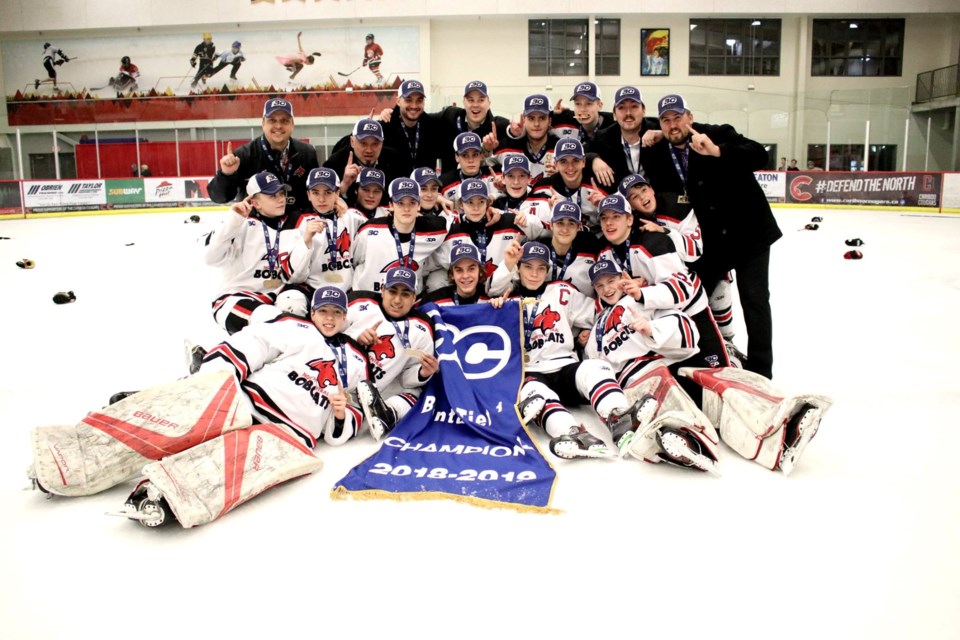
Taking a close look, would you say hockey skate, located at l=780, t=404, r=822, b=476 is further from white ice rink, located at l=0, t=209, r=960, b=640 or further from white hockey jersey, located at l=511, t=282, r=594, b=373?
white hockey jersey, located at l=511, t=282, r=594, b=373

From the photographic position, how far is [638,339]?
11.1 ft

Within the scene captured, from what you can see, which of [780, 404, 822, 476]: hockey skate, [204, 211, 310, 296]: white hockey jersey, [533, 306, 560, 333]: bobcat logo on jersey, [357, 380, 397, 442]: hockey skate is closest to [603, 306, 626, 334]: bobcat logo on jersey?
[533, 306, 560, 333]: bobcat logo on jersey

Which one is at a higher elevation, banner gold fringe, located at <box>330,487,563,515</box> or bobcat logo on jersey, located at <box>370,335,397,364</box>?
bobcat logo on jersey, located at <box>370,335,397,364</box>

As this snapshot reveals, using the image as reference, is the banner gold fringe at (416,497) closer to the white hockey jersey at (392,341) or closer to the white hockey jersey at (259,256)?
the white hockey jersey at (392,341)

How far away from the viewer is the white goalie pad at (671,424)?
8.64 ft

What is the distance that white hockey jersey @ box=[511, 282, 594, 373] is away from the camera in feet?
11.7

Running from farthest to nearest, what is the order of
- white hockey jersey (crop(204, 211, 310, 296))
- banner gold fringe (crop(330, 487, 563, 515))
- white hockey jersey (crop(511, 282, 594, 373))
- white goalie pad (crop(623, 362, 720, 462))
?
white hockey jersey (crop(204, 211, 310, 296)) < white hockey jersey (crop(511, 282, 594, 373)) < white goalie pad (crop(623, 362, 720, 462)) < banner gold fringe (crop(330, 487, 563, 515))

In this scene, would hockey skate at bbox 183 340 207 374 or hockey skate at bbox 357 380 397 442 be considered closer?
hockey skate at bbox 357 380 397 442

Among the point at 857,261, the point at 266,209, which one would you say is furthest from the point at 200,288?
the point at 857,261

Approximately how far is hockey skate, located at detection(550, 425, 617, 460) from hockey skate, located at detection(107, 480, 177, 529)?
4.67 feet

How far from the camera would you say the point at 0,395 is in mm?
3758

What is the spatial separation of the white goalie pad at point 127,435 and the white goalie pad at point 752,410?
1.93 metres

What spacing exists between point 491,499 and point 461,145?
2762 millimetres

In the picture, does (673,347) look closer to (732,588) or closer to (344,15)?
(732,588)
